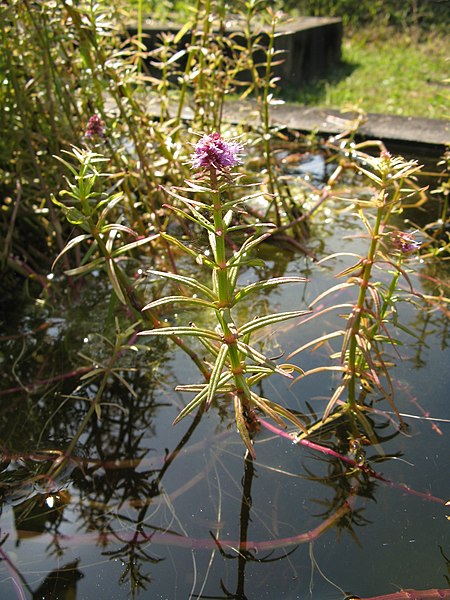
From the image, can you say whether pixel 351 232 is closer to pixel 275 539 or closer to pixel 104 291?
pixel 104 291

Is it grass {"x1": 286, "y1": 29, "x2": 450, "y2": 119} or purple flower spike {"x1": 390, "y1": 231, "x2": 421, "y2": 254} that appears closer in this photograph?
purple flower spike {"x1": 390, "y1": 231, "x2": 421, "y2": 254}

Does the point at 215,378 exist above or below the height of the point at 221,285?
below

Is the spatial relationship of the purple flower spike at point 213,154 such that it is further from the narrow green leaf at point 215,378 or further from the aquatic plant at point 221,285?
the narrow green leaf at point 215,378

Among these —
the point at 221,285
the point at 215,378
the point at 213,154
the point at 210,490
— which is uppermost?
the point at 213,154

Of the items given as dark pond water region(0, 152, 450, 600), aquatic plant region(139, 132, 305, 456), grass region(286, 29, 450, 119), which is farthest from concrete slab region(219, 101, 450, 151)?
aquatic plant region(139, 132, 305, 456)

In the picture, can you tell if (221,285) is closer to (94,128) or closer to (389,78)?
(94,128)

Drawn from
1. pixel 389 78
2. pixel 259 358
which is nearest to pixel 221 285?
pixel 259 358

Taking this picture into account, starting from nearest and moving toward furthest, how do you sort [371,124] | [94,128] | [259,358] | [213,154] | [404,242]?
[213,154], [259,358], [404,242], [94,128], [371,124]

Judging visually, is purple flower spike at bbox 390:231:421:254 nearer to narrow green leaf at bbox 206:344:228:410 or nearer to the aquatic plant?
the aquatic plant
